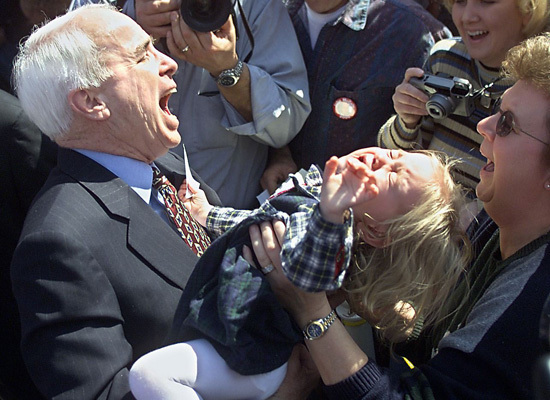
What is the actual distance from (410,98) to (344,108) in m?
0.46

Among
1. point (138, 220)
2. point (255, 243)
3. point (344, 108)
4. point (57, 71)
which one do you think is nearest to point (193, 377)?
point (255, 243)

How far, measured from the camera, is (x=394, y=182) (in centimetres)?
179

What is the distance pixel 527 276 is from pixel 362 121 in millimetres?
1554

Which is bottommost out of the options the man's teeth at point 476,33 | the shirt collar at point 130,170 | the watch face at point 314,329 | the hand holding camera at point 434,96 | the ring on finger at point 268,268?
the watch face at point 314,329

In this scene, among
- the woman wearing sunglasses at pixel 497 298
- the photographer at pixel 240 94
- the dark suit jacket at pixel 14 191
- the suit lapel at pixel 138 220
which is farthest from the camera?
the photographer at pixel 240 94

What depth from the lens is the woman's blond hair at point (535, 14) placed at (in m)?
2.46

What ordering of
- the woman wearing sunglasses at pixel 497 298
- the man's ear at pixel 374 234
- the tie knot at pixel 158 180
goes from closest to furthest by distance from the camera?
Answer: the woman wearing sunglasses at pixel 497 298 < the man's ear at pixel 374 234 < the tie knot at pixel 158 180

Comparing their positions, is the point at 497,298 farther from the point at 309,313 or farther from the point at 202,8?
the point at 202,8

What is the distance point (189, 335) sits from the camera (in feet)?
6.09

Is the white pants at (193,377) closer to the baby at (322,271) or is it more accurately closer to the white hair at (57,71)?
the baby at (322,271)

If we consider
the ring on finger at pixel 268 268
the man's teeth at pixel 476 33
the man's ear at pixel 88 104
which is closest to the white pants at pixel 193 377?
the ring on finger at pixel 268 268

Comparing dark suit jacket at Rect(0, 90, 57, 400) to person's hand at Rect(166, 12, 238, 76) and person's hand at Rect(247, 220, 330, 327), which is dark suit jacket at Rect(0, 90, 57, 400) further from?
person's hand at Rect(247, 220, 330, 327)

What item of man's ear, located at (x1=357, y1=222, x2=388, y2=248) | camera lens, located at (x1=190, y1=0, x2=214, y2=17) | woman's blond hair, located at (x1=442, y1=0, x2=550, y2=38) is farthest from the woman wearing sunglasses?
camera lens, located at (x1=190, y1=0, x2=214, y2=17)

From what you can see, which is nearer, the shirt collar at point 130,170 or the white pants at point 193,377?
the white pants at point 193,377
